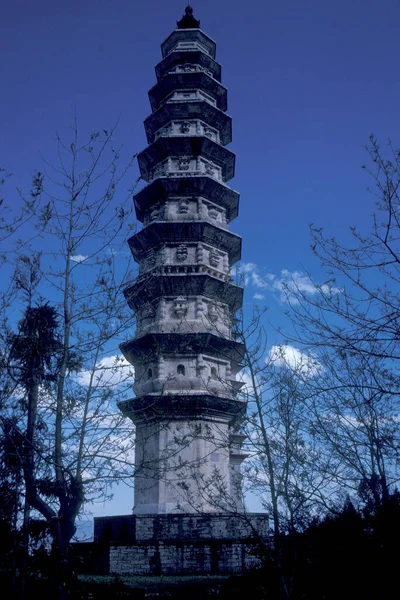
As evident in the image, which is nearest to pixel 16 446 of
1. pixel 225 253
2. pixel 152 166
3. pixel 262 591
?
pixel 262 591

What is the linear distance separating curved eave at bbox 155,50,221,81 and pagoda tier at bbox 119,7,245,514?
0.05 meters

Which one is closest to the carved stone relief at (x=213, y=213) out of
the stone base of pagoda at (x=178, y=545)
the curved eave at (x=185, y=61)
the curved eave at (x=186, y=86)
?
the curved eave at (x=186, y=86)

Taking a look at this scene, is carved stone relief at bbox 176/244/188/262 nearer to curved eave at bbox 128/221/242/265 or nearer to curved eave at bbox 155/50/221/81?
curved eave at bbox 128/221/242/265

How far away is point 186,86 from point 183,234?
31.0 feet

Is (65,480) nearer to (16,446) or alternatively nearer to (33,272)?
(16,446)

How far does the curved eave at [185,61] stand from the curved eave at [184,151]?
18.4 feet

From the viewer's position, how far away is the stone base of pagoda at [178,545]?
568 inches

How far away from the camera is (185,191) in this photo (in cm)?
2253

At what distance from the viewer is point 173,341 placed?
60.7 ft

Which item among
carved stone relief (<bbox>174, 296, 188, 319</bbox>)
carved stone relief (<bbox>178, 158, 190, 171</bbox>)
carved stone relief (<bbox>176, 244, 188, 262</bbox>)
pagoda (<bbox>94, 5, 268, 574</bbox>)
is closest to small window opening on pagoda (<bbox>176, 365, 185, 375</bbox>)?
pagoda (<bbox>94, 5, 268, 574</bbox>)

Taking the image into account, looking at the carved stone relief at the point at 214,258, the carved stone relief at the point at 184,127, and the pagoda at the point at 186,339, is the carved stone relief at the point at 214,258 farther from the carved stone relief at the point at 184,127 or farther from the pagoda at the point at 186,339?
the carved stone relief at the point at 184,127

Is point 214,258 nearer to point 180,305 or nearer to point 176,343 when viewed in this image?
point 180,305

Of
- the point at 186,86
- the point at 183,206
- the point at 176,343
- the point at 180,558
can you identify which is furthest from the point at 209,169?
the point at 180,558

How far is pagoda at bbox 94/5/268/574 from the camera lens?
48.3 feet
